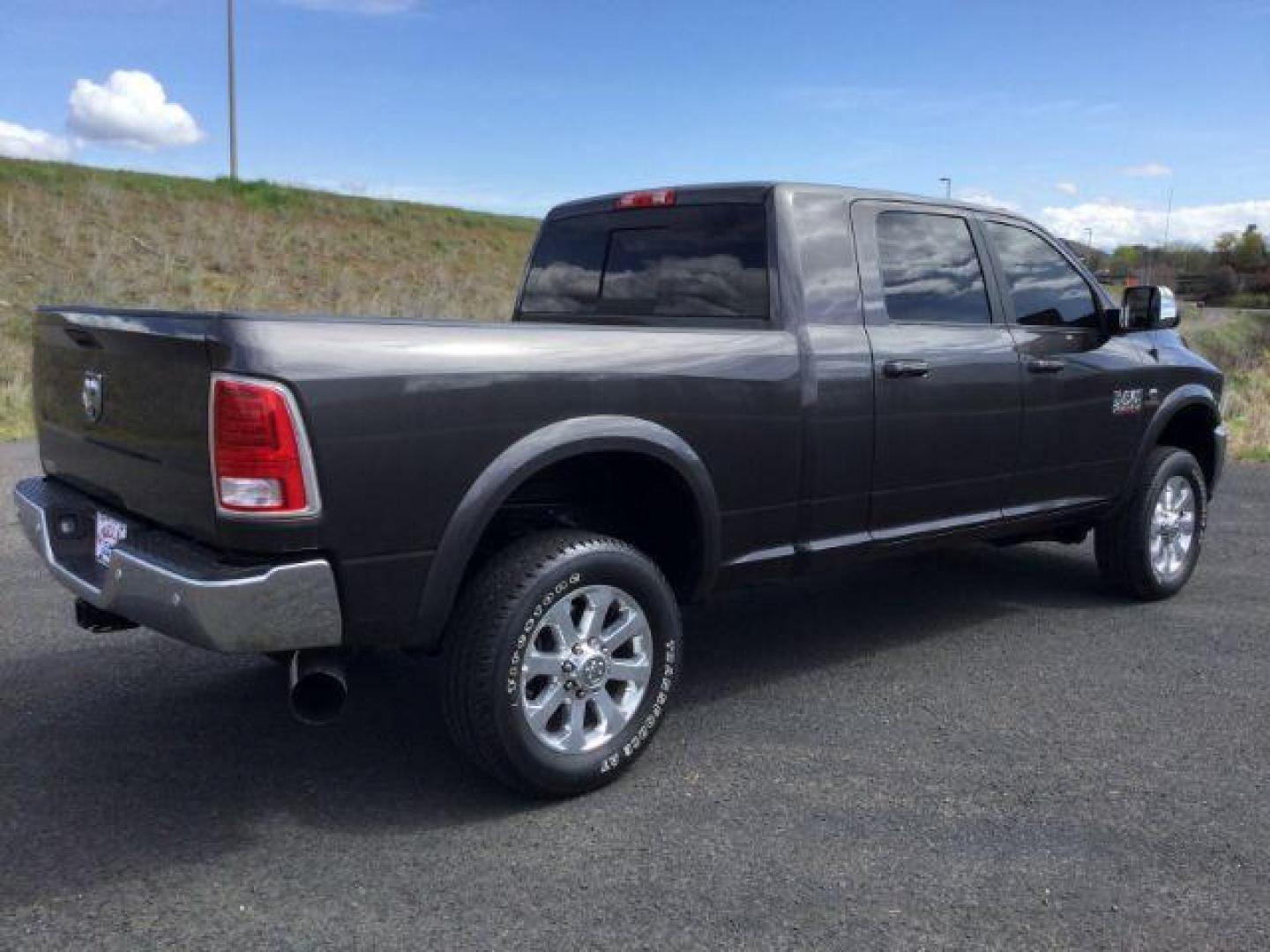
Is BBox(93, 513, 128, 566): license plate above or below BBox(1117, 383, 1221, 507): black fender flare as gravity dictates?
below

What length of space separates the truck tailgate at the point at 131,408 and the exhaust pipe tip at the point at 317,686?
433mm

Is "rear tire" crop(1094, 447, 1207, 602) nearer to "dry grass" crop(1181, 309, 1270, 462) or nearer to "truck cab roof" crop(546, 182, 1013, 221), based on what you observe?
"truck cab roof" crop(546, 182, 1013, 221)

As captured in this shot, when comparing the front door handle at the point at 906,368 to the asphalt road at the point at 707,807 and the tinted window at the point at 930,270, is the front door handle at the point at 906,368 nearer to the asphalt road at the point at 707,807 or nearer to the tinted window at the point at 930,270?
the tinted window at the point at 930,270

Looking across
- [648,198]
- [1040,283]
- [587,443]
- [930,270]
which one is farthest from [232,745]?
[1040,283]

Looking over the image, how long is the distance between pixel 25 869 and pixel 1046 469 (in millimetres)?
4029

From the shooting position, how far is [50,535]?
360 cm

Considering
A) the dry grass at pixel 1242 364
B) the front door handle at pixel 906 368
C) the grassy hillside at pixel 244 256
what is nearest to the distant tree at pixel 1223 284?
the dry grass at pixel 1242 364

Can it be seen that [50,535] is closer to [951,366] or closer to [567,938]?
[567,938]

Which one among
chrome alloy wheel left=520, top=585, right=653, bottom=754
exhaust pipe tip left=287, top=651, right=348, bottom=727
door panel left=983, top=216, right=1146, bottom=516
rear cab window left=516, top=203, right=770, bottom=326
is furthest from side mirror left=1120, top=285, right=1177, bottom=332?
exhaust pipe tip left=287, top=651, right=348, bottom=727

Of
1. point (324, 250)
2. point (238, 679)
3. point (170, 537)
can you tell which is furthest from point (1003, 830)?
point (324, 250)

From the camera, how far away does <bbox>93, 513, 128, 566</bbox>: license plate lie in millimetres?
3336

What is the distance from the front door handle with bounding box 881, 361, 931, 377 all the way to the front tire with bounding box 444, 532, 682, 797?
4.06ft

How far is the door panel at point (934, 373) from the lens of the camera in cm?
432

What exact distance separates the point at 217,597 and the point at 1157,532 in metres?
4.54
